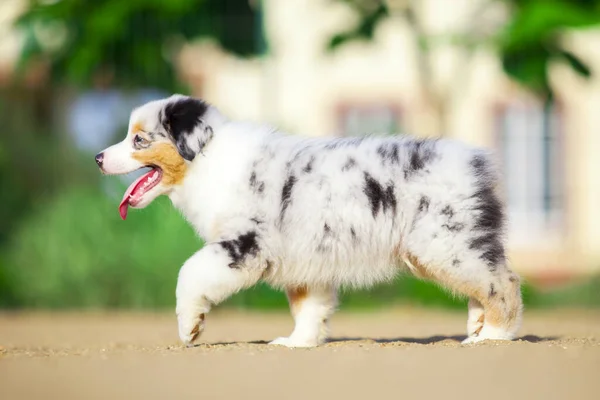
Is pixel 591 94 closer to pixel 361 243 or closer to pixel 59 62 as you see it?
pixel 59 62

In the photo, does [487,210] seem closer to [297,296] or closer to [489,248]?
[489,248]

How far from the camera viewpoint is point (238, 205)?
24.5 feet

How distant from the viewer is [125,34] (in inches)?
590

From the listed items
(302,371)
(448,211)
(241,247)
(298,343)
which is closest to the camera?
(302,371)

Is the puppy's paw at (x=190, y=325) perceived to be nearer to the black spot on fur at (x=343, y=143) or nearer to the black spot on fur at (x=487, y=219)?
the black spot on fur at (x=343, y=143)

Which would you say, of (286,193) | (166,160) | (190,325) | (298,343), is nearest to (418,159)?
(286,193)

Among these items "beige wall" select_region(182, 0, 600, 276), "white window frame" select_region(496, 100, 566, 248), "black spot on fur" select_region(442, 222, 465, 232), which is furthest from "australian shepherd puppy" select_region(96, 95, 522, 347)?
"white window frame" select_region(496, 100, 566, 248)

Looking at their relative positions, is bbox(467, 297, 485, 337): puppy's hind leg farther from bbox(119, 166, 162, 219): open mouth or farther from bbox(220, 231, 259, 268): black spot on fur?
bbox(119, 166, 162, 219): open mouth

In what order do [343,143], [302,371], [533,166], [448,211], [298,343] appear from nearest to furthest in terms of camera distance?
[302,371]
[448,211]
[343,143]
[298,343]
[533,166]

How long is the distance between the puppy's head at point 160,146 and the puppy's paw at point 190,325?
89 cm

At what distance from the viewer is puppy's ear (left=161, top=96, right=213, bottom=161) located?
7699 millimetres

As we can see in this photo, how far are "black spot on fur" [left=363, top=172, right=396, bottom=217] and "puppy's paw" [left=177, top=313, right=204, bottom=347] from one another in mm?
1204

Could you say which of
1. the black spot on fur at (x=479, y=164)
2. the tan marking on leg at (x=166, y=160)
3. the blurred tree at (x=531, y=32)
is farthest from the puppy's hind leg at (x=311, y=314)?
the blurred tree at (x=531, y=32)

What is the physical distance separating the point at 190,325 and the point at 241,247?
21.7 inches
